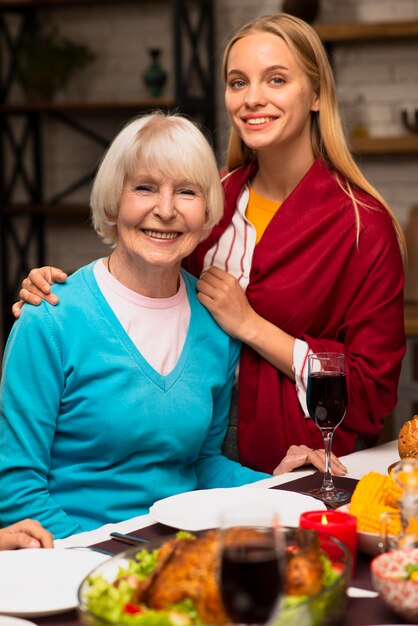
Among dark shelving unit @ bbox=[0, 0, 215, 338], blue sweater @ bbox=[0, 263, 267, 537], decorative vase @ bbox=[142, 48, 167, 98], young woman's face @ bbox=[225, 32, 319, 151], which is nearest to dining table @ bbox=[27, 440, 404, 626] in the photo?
blue sweater @ bbox=[0, 263, 267, 537]

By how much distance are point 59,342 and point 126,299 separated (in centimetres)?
18

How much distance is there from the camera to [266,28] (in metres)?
2.24

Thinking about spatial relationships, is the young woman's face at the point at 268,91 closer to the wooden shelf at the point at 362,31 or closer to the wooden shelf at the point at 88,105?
the wooden shelf at the point at 362,31

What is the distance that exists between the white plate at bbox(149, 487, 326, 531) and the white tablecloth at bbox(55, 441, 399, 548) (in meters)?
0.05

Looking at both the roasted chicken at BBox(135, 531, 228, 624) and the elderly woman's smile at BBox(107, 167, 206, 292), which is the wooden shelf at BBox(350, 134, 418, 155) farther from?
the roasted chicken at BBox(135, 531, 228, 624)

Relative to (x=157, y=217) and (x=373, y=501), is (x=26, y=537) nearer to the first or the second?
(x=373, y=501)

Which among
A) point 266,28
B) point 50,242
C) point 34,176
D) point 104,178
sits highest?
point 266,28

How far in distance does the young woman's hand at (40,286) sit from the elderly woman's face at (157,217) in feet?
0.47

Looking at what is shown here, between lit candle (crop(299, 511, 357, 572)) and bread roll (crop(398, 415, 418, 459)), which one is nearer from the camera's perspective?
lit candle (crop(299, 511, 357, 572))

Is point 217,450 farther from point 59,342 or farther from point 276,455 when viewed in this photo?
point 59,342

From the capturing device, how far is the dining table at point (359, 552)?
1.13m

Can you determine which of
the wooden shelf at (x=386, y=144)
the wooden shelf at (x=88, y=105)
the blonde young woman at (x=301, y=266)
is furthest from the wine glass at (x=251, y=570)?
the wooden shelf at (x=88, y=105)

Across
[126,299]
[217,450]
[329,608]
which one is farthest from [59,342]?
[329,608]

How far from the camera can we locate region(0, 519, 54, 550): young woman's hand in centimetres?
146
